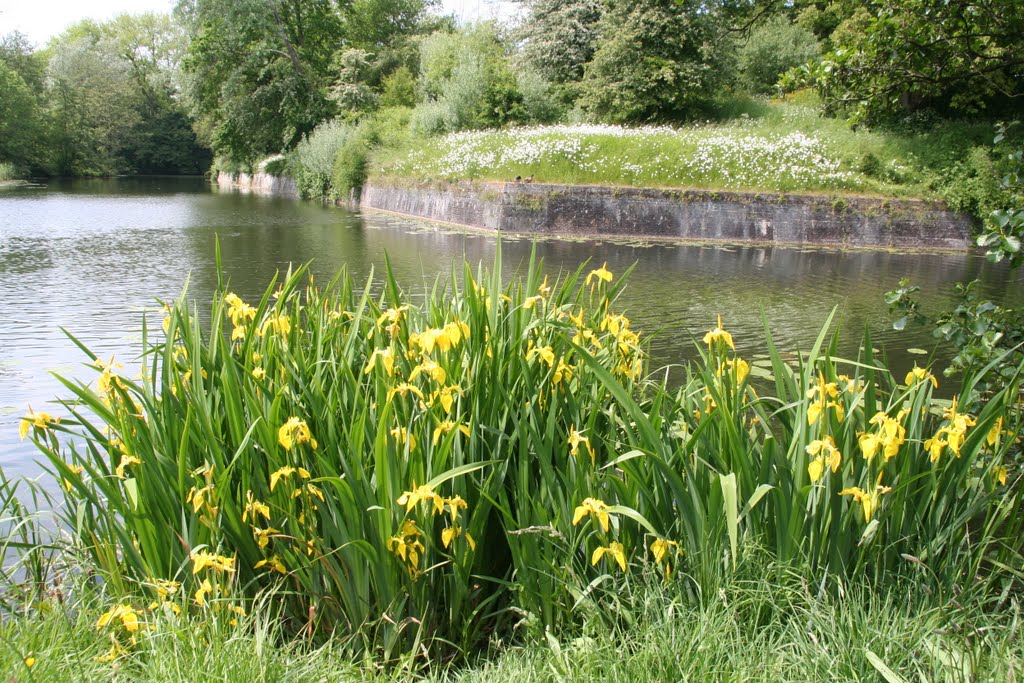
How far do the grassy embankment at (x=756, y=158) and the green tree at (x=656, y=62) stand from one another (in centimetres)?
207

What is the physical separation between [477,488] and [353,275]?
32.8 ft

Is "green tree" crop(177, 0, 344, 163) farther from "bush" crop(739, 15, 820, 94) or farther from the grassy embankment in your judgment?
the grassy embankment

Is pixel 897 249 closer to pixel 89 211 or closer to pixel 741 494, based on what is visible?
pixel 741 494

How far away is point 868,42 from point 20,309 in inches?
363

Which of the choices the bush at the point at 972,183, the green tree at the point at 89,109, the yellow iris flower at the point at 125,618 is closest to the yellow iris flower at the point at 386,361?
the yellow iris flower at the point at 125,618

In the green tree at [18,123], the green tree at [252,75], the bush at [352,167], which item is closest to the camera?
the bush at [352,167]

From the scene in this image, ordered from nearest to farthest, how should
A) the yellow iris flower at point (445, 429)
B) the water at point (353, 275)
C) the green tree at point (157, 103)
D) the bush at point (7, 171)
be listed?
the yellow iris flower at point (445, 429) < the water at point (353, 275) < the bush at point (7, 171) < the green tree at point (157, 103)

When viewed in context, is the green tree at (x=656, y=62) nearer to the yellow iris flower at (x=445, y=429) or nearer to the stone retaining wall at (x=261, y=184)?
the stone retaining wall at (x=261, y=184)

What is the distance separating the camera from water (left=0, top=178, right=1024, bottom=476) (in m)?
7.86

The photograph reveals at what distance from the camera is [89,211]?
25.4 meters

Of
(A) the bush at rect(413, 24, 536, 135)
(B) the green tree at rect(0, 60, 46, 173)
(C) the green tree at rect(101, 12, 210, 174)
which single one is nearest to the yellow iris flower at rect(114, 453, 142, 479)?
(A) the bush at rect(413, 24, 536, 135)

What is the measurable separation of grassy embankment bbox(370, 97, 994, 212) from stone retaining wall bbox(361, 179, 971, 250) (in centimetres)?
42

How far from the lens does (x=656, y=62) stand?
912 inches

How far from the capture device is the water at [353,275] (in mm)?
7859
